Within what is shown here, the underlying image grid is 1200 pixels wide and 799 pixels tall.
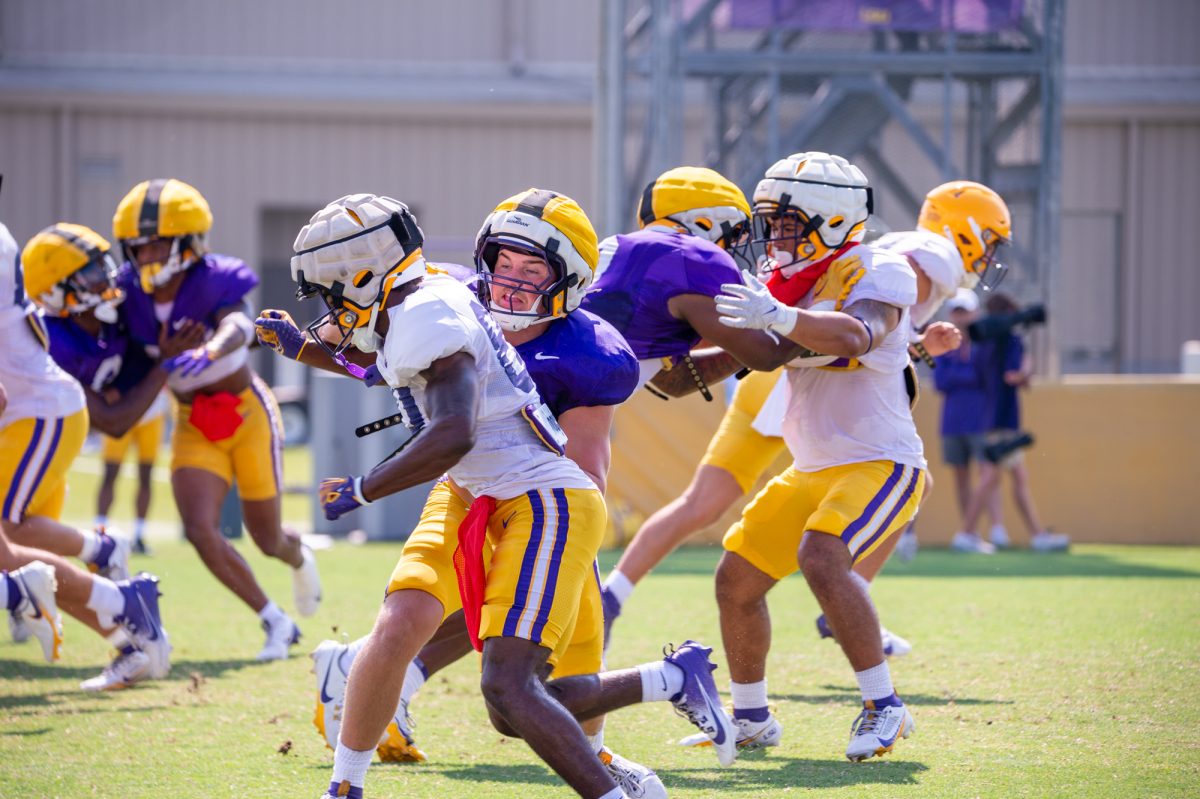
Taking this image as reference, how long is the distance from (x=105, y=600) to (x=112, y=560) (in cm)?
70

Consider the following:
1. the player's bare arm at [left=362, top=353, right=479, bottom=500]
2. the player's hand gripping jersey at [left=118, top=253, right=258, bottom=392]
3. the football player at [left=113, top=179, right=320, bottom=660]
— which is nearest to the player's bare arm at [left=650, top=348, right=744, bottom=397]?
the player's bare arm at [left=362, top=353, right=479, bottom=500]

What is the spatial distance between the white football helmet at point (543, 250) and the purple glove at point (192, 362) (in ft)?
8.32

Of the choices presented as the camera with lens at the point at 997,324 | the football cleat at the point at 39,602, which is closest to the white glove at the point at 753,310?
the football cleat at the point at 39,602

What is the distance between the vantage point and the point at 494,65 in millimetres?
21500

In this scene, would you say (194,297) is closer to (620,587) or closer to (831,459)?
(620,587)

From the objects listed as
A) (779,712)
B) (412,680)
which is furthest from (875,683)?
(412,680)

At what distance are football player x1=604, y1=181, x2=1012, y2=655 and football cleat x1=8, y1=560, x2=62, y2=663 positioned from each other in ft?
6.90

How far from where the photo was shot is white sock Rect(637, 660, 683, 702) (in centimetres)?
434

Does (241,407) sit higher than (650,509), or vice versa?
(241,407)

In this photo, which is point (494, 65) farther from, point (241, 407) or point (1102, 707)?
point (1102, 707)

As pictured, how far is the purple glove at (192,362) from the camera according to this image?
6582 mm

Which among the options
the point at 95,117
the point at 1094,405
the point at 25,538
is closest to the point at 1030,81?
the point at 1094,405

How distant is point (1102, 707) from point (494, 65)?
672 inches

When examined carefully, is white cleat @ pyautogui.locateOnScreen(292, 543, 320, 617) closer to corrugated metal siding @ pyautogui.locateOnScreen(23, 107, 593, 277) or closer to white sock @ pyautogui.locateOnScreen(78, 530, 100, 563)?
white sock @ pyautogui.locateOnScreen(78, 530, 100, 563)
